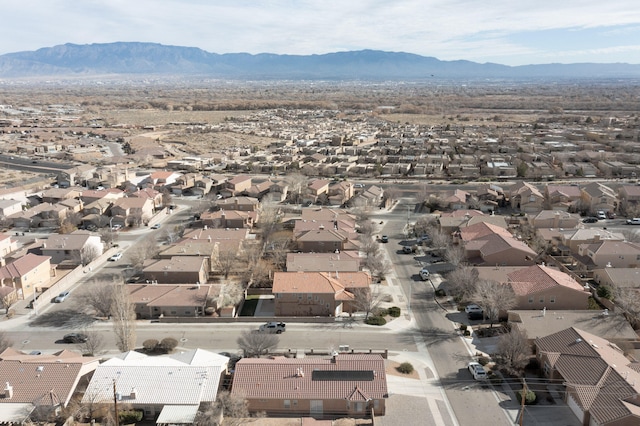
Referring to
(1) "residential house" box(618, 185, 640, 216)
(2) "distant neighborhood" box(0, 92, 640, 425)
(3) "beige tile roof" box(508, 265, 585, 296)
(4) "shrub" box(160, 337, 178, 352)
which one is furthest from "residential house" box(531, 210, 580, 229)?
Answer: (4) "shrub" box(160, 337, 178, 352)

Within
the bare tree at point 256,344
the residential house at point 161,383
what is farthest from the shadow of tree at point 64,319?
the bare tree at point 256,344

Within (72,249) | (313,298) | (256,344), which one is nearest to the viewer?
(256,344)

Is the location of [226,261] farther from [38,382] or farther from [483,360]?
[483,360]

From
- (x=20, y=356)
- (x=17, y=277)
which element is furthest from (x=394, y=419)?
(x=17, y=277)

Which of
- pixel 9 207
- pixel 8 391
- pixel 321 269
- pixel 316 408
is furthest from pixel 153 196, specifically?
pixel 316 408

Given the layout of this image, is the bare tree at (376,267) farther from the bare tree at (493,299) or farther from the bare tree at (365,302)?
the bare tree at (493,299)

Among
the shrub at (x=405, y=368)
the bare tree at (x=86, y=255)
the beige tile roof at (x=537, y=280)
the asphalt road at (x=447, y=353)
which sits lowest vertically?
the asphalt road at (x=447, y=353)
